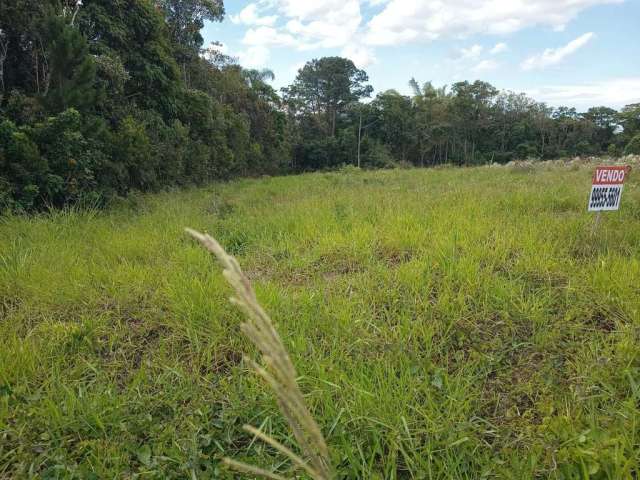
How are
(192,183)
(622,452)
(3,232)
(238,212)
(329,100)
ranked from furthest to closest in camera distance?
1. (329,100)
2. (192,183)
3. (238,212)
4. (3,232)
5. (622,452)

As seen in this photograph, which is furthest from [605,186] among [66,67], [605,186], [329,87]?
[329,87]

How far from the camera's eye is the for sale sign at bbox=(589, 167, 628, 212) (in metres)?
3.18

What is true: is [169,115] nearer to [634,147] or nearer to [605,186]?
[605,186]

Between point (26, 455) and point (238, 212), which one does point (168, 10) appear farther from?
point (26, 455)

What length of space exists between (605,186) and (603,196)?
8cm

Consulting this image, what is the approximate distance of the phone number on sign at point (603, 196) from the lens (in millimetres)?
3191

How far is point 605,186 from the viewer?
10.5ft

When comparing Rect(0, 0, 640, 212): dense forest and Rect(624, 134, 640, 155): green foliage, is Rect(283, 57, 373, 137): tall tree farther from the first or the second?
Rect(624, 134, 640, 155): green foliage

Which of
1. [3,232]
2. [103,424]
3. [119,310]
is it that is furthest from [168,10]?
[103,424]

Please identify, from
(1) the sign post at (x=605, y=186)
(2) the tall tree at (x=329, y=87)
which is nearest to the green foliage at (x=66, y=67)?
(1) the sign post at (x=605, y=186)

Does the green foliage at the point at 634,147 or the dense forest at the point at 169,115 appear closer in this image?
the dense forest at the point at 169,115

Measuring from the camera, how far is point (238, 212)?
604 centimetres

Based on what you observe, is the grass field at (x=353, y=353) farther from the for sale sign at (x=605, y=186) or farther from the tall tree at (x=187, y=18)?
the tall tree at (x=187, y=18)

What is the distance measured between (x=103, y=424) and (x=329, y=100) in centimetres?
3705
